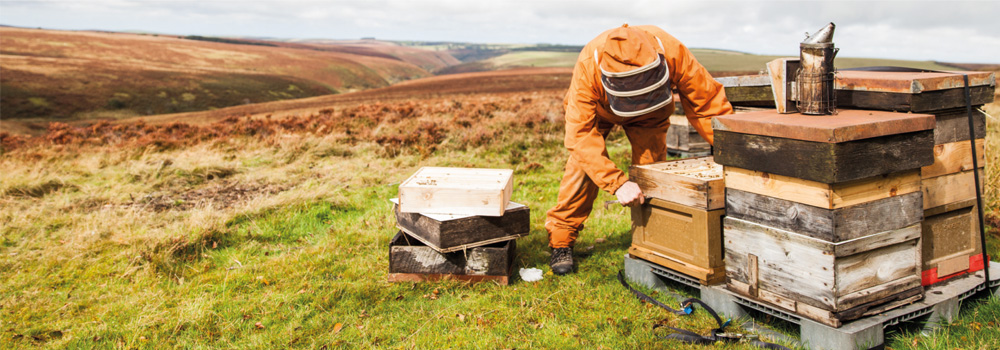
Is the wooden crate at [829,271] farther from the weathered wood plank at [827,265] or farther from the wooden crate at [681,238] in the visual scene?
the wooden crate at [681,238]

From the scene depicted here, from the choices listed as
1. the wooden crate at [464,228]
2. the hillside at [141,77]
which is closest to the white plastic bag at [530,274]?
the wooden crate at [464,228]

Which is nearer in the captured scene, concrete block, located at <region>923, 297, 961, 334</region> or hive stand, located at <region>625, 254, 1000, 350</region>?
hive stand, located at <region>625, 254, 1000, 350</region>

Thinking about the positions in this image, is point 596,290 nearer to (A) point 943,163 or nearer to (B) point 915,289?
(B) point 915,289

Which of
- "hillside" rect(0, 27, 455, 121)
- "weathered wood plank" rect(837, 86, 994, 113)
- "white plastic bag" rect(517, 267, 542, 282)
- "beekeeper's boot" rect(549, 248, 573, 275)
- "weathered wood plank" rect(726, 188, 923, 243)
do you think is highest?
"hillside" rect(0, 27, 455, 121)

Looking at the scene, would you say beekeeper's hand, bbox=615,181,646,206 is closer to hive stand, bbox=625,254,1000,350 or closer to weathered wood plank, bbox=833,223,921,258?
hive stand, bbox=625,254,1000,350

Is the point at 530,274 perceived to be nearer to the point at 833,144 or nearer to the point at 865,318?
the point at 865,318

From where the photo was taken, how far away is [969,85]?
359cm

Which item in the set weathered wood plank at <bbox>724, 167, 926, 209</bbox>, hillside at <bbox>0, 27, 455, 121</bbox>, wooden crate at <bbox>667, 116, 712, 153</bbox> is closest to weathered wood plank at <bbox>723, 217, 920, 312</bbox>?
weathered wood plank at <bbox>724, 167, 926, 209</bbox>

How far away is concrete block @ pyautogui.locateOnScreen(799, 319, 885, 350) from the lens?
3.13 metres

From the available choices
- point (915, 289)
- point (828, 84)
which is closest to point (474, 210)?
point (828, 84)

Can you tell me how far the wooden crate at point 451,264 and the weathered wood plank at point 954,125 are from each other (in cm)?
305

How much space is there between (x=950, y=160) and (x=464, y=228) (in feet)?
11.0

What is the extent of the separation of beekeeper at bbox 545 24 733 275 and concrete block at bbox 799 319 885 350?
139cm

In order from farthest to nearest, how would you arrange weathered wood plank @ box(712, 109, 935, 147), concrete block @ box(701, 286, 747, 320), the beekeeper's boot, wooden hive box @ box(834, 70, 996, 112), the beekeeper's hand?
1. the beekeeper's boot
2. the beekeeper's hand
3. concrete block @ box(701, 286, 747, 320)
4. wooden hive box @ box(834, 70, 996, 112)
5. weathered wood plank @ box(712, 109, 935, 147)
